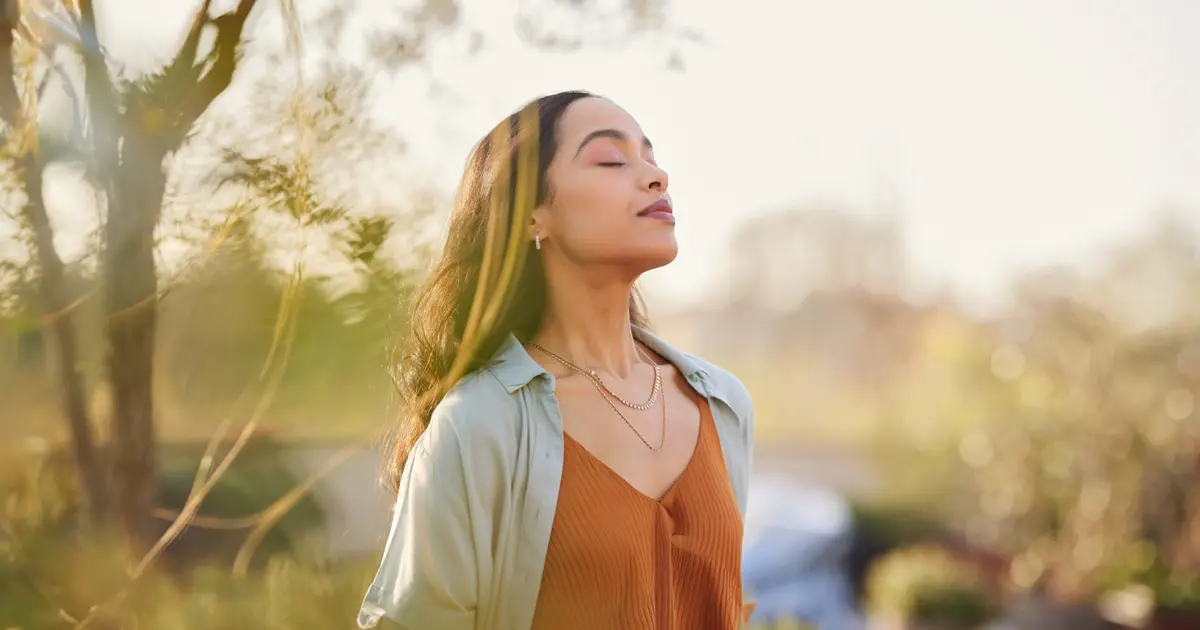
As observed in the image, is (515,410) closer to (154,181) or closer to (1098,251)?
(154,181)

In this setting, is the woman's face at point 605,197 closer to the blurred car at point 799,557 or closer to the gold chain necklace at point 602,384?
→ the gold chain necklace at point 602,384

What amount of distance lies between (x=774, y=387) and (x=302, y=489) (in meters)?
7.72

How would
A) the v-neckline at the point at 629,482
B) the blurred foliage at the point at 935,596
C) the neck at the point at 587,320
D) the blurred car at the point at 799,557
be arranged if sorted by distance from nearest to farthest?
the v-neckline at the point at 629,482 < the neck at the point at 587,320 < the blurred foliage at the point at 935,596 < the blurred car at the point at 799,557

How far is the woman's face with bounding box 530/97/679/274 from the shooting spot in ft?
3.96

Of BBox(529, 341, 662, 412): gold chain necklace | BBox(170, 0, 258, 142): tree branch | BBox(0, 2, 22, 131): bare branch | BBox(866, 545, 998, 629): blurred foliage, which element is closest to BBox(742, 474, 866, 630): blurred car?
BBox(866, 545, 998, 629): blurred foliage

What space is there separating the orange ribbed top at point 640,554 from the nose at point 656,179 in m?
0.32

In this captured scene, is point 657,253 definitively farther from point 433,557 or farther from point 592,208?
point 433,557

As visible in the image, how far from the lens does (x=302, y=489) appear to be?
1219mm

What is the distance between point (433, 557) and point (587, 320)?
0.37m

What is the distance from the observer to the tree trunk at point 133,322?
1.12 m

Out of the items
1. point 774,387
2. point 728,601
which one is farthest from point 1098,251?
point 728,601

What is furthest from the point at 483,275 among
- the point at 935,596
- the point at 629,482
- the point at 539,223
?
the point at 935,596

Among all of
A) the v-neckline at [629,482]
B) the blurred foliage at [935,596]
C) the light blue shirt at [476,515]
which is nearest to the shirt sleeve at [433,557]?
the light blue shirt at [476,515]

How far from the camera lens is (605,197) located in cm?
122
